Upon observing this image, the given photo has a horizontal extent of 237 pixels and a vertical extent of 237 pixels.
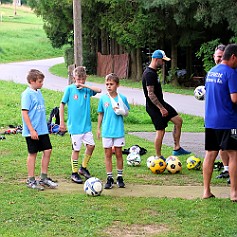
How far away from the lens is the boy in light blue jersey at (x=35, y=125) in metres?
8.30

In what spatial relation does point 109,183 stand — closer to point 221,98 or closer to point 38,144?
point 38,144

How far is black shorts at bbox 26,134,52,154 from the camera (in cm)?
845

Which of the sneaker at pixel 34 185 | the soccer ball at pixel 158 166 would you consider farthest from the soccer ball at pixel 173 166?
the sneaker at pixel 34 185

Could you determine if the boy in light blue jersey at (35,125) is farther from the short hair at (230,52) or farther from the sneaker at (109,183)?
the short hair at (230,52)

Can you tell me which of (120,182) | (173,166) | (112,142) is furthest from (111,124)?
(173,166)

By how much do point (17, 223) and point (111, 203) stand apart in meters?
1.39

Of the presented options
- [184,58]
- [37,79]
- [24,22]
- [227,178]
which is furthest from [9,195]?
[24,22]

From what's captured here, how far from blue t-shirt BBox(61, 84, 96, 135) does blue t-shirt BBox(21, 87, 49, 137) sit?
521mm

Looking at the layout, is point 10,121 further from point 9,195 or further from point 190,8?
point 190,8

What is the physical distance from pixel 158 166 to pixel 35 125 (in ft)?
7.36

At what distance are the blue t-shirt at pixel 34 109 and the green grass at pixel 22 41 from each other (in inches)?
2040

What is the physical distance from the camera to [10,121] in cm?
1661

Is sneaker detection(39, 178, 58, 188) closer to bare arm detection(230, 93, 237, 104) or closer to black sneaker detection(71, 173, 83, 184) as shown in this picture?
black sneaker detection(71, 173, 83, 184)

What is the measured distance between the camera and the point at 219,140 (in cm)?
740
